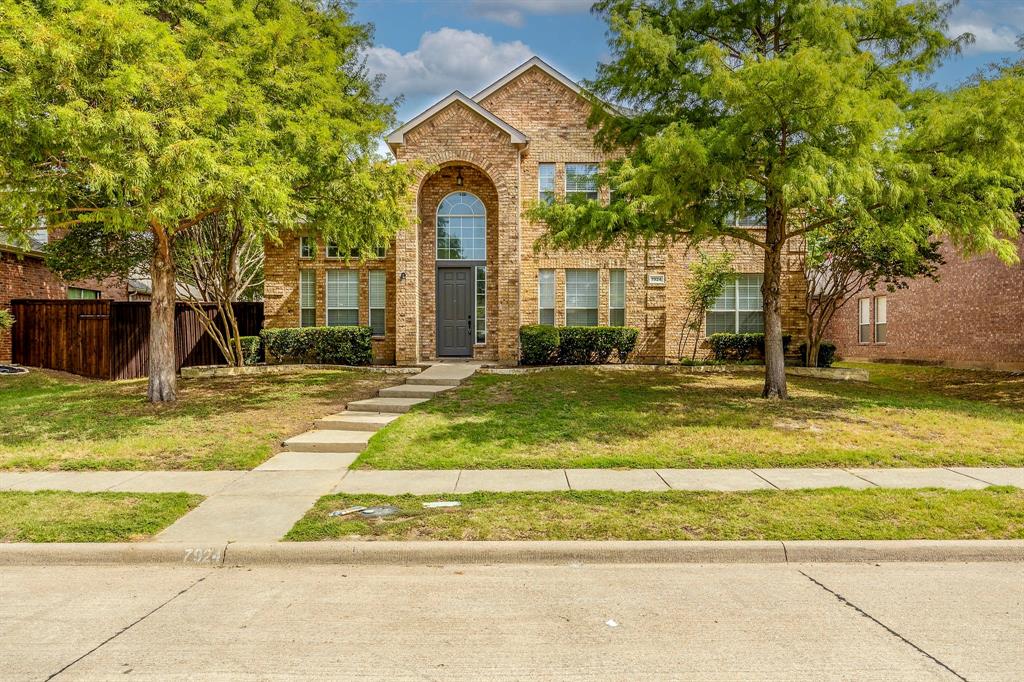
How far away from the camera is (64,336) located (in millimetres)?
17719

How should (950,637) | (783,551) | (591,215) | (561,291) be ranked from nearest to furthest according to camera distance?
(950,637), (783,551), (591,215), (561,291)

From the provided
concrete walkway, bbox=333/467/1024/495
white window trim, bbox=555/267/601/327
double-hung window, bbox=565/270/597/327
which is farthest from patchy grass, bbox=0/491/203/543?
double-hung window, bbox=565/270/597/327

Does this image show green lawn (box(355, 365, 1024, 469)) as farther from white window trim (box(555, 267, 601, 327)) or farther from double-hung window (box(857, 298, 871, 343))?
double-hung window (box(857, 298, 871, 343))

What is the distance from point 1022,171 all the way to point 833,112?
3.54 meters

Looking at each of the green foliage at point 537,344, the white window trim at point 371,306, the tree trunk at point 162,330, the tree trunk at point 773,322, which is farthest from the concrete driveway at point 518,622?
the white window trim at point 371,306

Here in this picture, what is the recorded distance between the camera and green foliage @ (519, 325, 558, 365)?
16781mm

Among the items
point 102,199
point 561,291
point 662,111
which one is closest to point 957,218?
point 662,111

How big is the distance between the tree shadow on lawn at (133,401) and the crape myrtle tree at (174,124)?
39.5 inches

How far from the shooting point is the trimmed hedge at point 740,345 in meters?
18.0

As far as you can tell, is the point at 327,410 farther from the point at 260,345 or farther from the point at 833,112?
the point at 833,112

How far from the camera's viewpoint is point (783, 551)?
521 centimetres

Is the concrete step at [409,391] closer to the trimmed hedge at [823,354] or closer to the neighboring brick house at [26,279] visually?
the trimmed hedge at [823,354]

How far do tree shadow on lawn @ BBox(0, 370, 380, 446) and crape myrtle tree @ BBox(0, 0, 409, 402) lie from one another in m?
1.00

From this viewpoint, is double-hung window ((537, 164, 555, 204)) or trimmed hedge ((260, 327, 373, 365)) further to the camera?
double-hung window ((537, 164, 555, 204))
